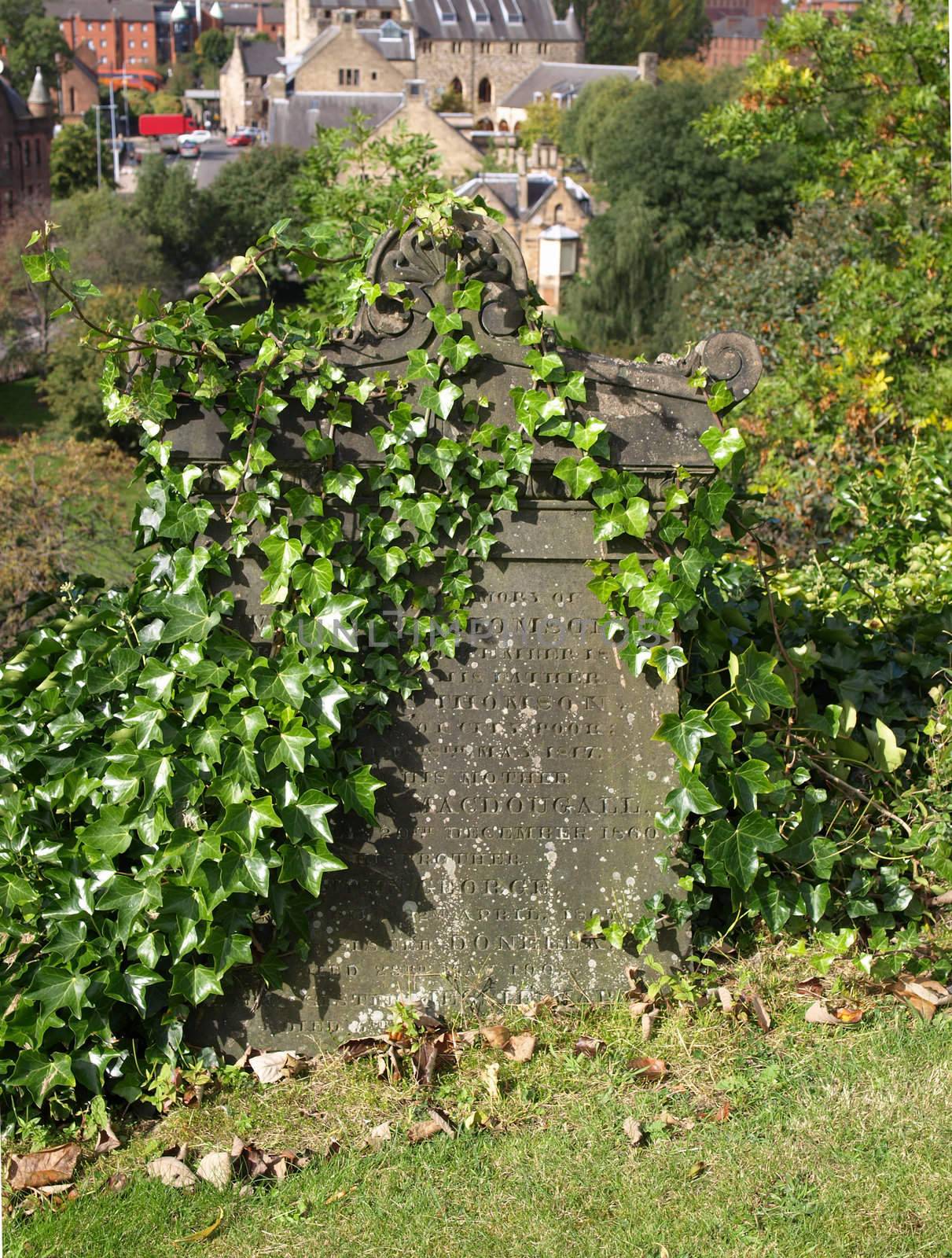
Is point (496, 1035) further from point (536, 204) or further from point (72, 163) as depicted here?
point (72, 163)

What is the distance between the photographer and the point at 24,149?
194ft

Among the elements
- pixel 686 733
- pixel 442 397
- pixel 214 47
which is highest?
pixel 214 47

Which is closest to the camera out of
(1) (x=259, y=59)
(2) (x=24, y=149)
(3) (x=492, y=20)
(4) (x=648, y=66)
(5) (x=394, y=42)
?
(2) (x=24, y=149)

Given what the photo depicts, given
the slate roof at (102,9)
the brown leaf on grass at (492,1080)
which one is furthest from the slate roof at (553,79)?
the brown leaf on grass at (492,1080)

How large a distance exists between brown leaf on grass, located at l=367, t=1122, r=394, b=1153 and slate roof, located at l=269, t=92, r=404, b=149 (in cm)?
6882

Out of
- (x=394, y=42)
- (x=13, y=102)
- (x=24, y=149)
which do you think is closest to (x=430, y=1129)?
(x=24, y=149)

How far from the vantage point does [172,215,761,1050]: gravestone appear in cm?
414

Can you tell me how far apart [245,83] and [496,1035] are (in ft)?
382

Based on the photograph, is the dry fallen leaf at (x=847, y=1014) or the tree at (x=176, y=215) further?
the tree at (x=176, y=215)

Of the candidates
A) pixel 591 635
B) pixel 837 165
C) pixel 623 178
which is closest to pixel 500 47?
pixel 623 178

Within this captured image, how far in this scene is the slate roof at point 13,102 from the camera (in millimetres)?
56375

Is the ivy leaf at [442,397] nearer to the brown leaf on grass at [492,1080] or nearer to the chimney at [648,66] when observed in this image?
the brown leaf on grass at [492,1080]

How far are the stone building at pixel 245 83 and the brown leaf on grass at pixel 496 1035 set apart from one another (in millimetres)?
110005

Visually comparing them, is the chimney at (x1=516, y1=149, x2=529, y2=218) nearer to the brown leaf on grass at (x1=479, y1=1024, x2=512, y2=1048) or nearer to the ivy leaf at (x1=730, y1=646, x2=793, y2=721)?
the ivy leaf at (x1=730, y1=646, x2=793, y2=721)
